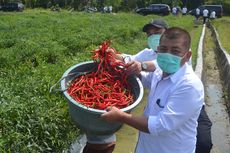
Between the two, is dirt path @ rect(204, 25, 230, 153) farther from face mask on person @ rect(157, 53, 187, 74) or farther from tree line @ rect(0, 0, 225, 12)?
tree line @ rect(0, 0, 225, 12)

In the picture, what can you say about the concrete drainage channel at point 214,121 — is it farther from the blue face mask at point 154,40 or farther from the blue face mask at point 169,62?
the blue face mask at point 169,62

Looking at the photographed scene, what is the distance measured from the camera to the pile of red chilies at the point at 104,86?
137 inches

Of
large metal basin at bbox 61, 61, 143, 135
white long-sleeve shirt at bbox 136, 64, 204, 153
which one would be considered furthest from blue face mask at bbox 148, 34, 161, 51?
white long-sleeve shirt at bbox 136, 64, 204, 153

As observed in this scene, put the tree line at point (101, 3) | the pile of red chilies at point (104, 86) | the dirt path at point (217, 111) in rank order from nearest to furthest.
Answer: the pile of red chilies at point (104, 86) < the dirt path at point (217, 111) < the tree line at point (101, 3)

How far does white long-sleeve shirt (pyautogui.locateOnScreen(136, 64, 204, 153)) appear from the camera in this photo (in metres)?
3.03

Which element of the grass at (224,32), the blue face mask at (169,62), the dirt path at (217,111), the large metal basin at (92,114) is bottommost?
the grass at (224,32)

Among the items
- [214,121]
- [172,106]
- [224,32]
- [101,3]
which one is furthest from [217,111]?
[101,3]

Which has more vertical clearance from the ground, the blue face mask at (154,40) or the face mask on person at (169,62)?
the face mask on person at (169,62)

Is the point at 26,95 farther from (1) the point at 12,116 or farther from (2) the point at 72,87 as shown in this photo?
(2) the point at 72,87

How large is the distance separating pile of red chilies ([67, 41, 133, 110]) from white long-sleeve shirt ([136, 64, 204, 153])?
308 mm

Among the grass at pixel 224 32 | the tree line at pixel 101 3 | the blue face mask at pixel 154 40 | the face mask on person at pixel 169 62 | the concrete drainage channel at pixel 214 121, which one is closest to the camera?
the face mask on person at pixel 169 62

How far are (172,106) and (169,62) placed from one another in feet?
1.08

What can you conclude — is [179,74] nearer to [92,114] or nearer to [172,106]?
[172,106]

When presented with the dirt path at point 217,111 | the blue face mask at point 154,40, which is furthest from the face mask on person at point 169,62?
the dirt path at point 217,111
